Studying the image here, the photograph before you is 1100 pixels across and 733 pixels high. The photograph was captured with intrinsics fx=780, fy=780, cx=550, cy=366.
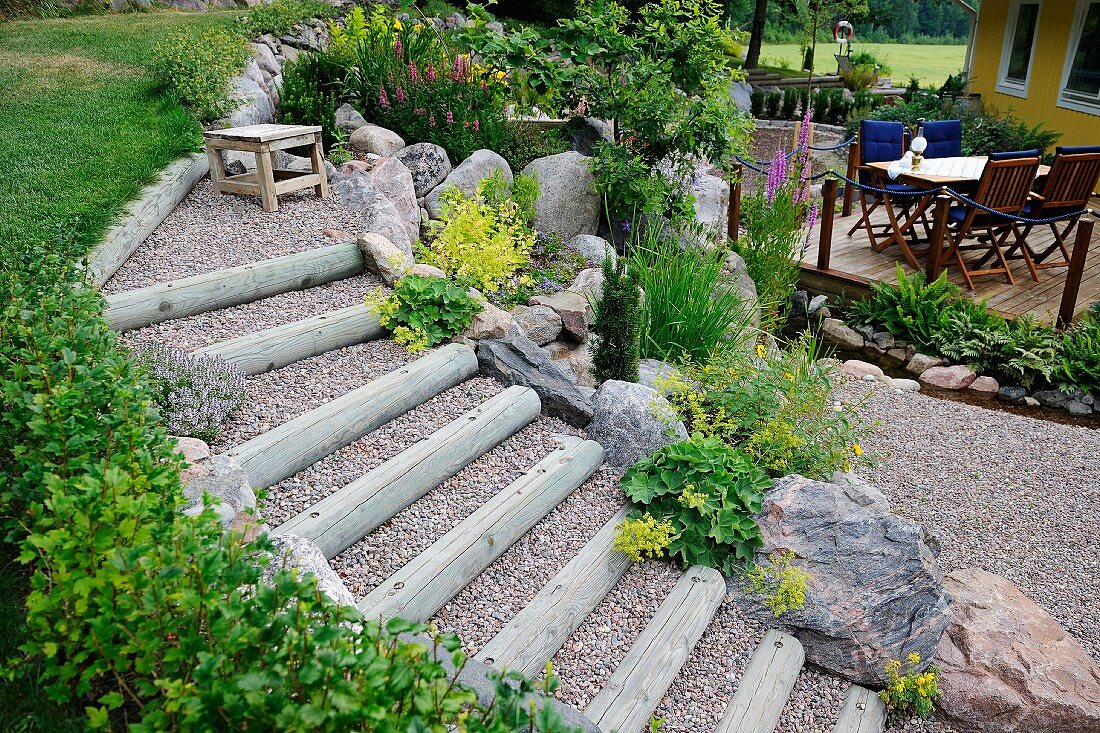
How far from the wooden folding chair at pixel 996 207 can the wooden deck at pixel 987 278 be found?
0.16 metres

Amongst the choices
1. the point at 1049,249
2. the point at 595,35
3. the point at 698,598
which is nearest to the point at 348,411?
the point at 698,598

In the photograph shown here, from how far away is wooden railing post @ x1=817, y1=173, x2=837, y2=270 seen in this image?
314 inches

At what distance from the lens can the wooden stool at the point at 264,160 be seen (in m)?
4.93

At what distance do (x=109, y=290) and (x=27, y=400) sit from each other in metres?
2.03

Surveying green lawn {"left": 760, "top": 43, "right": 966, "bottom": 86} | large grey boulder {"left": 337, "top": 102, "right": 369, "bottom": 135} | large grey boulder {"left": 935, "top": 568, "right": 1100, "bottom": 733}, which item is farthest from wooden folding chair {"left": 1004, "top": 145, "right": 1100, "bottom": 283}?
green lawn {"left": 760, "top": 43, "right": 966, "bottom": 86}

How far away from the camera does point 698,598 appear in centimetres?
318

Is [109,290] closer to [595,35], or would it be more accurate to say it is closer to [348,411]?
[348,411]

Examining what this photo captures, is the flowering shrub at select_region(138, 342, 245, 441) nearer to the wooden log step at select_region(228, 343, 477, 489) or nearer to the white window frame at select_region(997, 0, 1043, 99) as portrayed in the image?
the wooden log step at select_region(228, 343, 477, 489)

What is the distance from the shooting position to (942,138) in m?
9.35

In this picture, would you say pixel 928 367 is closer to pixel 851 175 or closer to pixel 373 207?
pixel 851 175

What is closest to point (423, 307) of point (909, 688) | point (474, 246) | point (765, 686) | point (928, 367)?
point (474, 246)

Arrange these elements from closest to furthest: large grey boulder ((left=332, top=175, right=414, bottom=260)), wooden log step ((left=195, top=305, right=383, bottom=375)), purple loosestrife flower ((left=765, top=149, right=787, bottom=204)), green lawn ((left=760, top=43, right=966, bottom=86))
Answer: wooden log step ((left=195, top=305, right=383, bottom=375))
large grey boulder ((left=332, top=175, right=414, bottom=260))
purple loosestrife flower ((left=765, top=149, right=787, bottom=204))
green lawn ((left=760, top=43, right=966, bottom=86))

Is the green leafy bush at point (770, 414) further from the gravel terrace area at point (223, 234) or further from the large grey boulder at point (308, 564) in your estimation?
the gravel terrace area at point (223, 234)

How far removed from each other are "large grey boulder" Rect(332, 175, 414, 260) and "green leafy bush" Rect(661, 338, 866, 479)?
1.99 m
